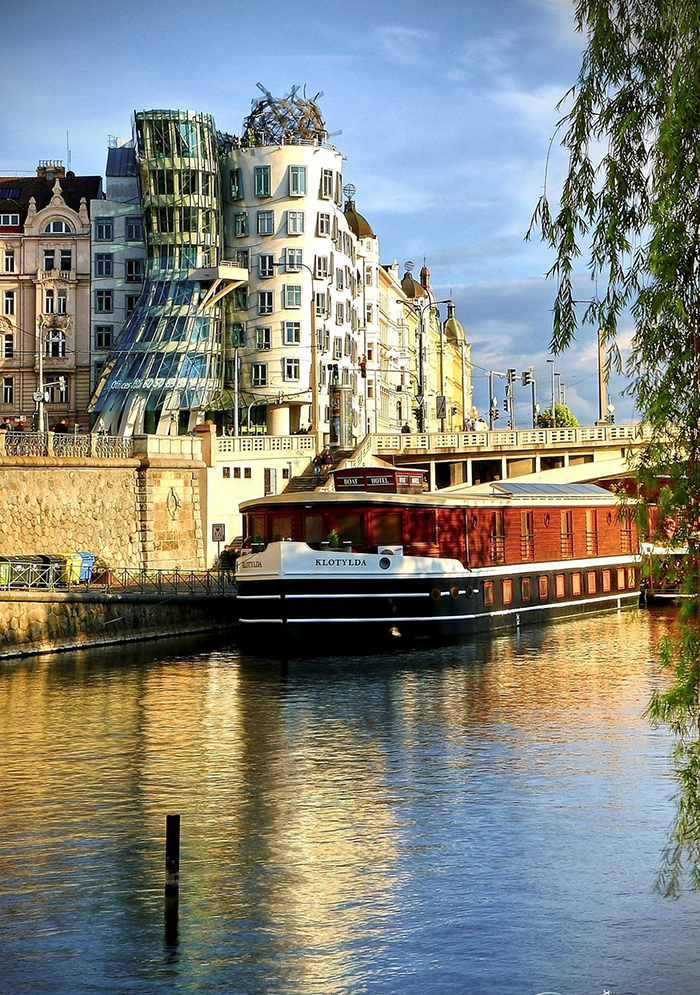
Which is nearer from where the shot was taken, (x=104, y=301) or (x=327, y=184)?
(x=104, y=301)

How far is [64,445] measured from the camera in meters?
59.8

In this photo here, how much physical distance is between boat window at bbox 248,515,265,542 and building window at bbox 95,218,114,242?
4443cm

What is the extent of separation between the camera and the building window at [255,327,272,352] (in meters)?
84.6

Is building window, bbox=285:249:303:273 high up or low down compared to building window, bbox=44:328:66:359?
up

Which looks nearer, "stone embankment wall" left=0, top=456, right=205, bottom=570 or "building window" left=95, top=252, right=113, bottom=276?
"stone embankment wall" left=0, top=456, right=205, bottom=570

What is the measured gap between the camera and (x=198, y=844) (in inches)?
798

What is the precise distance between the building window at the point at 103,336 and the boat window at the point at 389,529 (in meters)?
44.1

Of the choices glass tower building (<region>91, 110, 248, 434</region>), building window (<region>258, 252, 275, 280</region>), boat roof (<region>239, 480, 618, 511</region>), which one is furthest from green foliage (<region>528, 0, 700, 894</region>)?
building window (<region>258, 252, 275, 280</region>)

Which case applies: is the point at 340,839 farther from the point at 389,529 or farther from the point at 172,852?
the point at 389,529

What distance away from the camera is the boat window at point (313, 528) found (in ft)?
148

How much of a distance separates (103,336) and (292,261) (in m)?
12.6

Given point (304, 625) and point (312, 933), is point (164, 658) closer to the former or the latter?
point (304, 625)

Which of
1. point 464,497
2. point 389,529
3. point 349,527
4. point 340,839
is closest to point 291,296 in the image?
point 464,497

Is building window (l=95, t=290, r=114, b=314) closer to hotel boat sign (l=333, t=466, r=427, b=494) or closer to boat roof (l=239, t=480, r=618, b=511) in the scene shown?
boat roof (l=239, t=480, r=618, b=511)
